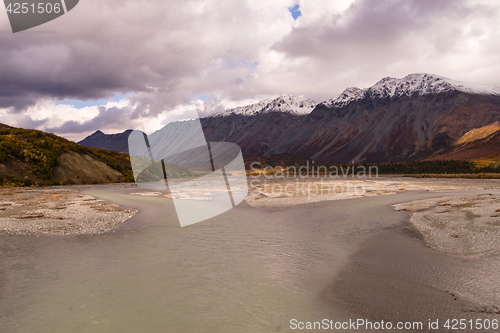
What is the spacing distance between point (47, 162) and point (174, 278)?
47.9m

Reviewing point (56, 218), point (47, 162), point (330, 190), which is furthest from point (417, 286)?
point (47, 162)

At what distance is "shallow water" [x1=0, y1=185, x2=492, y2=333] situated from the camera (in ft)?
24.9

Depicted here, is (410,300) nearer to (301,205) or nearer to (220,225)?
(220,225)

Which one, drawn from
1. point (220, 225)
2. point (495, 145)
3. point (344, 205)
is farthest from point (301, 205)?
point (495, 145)

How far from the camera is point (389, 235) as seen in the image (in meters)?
15.9

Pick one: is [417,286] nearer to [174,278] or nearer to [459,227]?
[174,278]

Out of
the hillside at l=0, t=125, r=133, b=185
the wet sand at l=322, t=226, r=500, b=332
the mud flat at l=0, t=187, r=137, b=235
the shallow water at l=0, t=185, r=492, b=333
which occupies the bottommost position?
the wet sand at l=322, t=226, r=500, b=332

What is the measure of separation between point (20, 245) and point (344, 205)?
2396 centimetres

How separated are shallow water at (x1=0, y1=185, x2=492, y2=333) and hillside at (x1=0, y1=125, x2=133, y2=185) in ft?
120

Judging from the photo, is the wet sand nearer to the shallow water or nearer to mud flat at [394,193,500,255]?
the shallow water

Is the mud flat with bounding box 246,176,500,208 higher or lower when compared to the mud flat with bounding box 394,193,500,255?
lower

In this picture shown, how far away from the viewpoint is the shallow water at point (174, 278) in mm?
7586

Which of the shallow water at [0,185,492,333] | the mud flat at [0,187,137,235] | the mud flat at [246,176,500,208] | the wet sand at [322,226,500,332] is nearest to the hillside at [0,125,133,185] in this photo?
the mud flat at [0,187,137,235]

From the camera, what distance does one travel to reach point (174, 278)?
10164 mm
